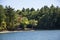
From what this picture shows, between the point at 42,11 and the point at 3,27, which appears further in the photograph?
the point at 42,11

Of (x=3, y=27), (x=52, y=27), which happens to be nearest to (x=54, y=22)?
(x=52, y=27)

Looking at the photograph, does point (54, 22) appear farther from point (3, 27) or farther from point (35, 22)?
point (3, 27)

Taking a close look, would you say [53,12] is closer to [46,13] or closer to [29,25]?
[46,13]

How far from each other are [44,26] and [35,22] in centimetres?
399

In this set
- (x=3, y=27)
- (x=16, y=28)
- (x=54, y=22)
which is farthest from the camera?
(x=54, y=22)

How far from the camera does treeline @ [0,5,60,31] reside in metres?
68.5

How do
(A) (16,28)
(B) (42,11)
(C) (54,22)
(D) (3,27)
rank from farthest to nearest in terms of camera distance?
(B) (42,11)
(C) (54,22)
(A) (16,28)
(D) (3,27)

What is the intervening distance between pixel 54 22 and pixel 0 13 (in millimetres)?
22408

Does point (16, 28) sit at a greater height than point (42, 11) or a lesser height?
lesser

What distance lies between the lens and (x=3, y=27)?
65.5m

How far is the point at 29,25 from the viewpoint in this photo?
7912cm

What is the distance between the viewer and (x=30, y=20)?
8000cm

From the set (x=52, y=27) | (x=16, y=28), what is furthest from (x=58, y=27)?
(x=16, y=28)

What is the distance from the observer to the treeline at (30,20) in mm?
68544
